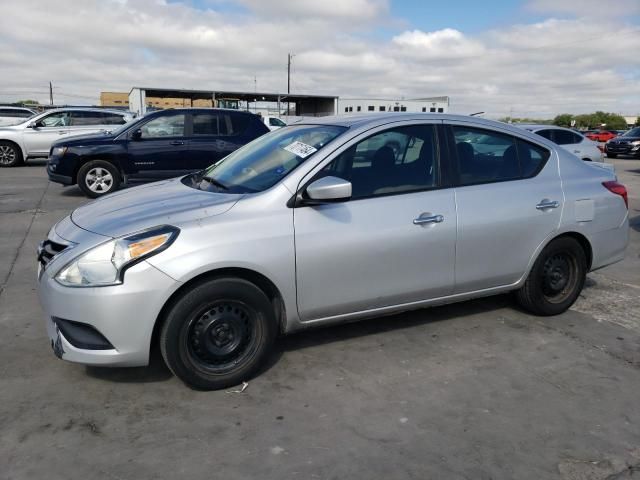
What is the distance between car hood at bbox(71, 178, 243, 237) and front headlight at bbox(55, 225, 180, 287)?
91 mm

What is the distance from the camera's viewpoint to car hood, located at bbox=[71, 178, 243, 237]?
326 cm

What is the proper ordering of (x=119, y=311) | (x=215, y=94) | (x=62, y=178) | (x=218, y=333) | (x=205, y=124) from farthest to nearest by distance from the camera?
(x=215, y=94) → (x=205, y=124) → (x=62, y=178) → (x=218, y=333) → (x=119, y=311)

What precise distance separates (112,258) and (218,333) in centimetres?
76

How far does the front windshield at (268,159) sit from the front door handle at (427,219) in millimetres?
817

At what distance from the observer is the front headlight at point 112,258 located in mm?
3049

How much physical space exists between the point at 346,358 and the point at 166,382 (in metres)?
1.23

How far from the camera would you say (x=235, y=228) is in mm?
3250

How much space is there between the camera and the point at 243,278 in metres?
3.33

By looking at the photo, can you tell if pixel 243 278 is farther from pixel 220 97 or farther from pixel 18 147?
pixel 220 97

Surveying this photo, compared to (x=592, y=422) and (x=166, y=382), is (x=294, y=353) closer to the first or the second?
(x=166, y=382)

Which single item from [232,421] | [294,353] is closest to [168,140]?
[294,353]

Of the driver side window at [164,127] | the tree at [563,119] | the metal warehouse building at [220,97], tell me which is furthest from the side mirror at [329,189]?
the tree at [563,119]

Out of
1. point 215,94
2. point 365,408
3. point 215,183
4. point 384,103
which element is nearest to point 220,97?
point 215,94

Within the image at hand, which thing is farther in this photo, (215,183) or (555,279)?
(555,279)
